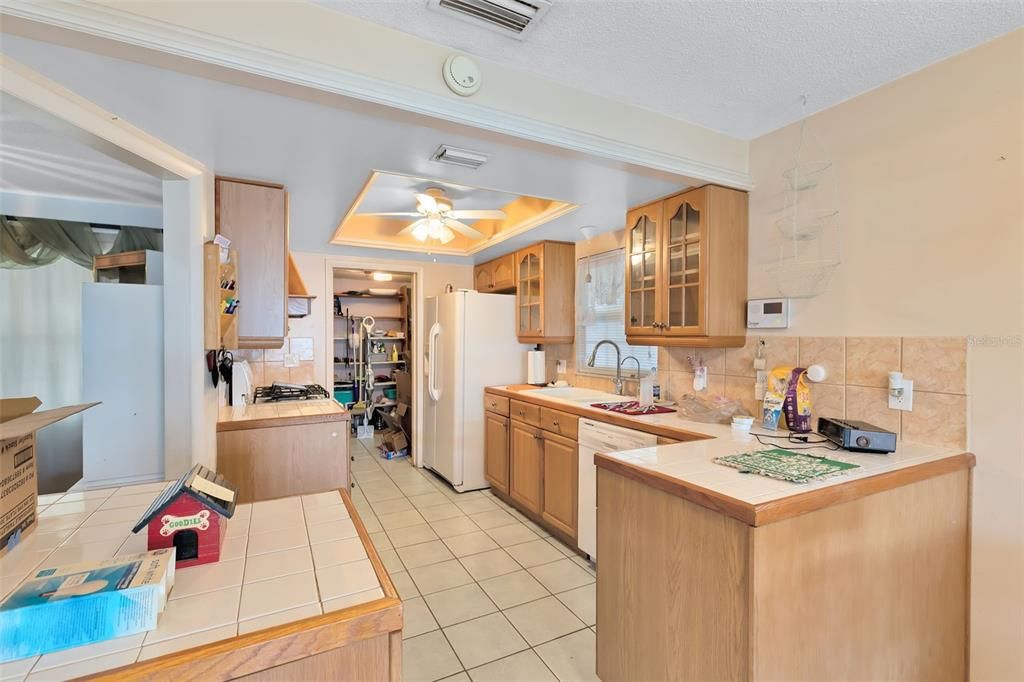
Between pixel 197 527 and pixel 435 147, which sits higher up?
pixel 435 147

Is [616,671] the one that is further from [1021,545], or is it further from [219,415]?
[219,415]

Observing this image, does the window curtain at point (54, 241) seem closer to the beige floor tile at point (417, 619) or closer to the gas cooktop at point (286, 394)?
the gas cooktop at point (286, 394)

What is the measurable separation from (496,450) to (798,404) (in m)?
2.37

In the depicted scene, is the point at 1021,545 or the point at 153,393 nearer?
the point at 1021,545

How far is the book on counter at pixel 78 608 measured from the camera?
2.16 feet

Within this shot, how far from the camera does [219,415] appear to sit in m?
2.47

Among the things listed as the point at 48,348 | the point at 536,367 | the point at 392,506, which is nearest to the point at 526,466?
the point at 536,367

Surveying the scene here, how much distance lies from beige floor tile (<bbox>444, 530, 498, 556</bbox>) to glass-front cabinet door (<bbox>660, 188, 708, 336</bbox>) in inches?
68.6

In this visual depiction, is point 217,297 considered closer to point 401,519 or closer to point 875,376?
point 401,519

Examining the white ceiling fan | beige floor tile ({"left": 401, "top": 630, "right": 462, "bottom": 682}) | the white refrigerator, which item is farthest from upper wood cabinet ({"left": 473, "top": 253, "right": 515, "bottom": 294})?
beige floor tile ({"left": 401, "top": 630, "right": 462, "bottom": 682})

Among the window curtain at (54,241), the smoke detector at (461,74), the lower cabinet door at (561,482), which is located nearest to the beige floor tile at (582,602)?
the lower cabinet door at (561,482)

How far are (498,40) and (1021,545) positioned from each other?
2389 mm

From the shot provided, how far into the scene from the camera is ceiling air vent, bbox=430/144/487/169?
1968 mm

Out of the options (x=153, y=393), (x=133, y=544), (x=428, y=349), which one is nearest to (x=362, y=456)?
(x=428, y=349)
